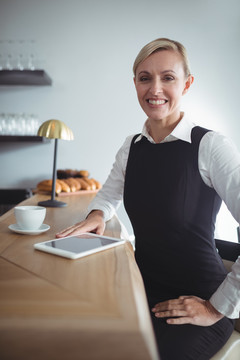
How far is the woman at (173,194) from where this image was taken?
40.4 inches

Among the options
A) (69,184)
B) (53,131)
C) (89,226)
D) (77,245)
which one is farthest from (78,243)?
(69,184)

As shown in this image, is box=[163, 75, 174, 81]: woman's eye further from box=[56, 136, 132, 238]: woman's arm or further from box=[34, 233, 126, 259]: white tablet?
box=[34, 233, 126, 259]: white tablet

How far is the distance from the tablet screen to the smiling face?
557 mm

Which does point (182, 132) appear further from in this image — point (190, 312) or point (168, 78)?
point (190, 312)

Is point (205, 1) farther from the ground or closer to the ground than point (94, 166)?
farther from the ground

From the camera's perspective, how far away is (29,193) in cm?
283

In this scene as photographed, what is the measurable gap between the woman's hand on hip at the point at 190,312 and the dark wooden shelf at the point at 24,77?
8.15ft

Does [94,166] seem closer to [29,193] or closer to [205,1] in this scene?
[29,193]

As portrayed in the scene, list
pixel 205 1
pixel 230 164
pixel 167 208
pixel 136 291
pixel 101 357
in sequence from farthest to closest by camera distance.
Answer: pixel 205 1 → pixel 167 208 → pixel 230 164 → pixel 136 291 → pixel 101 357

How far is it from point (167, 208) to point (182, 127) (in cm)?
31

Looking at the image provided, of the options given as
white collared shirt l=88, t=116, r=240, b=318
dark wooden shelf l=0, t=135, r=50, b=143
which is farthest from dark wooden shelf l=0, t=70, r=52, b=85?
white collared shirt l=88, t=116, r=240, b=318

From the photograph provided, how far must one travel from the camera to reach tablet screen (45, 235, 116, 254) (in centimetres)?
86

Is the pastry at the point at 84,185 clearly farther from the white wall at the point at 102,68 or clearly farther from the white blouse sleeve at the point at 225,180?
the white blouse sleeve at the point at 225,180

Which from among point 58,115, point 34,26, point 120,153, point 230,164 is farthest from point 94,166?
point 230,164
